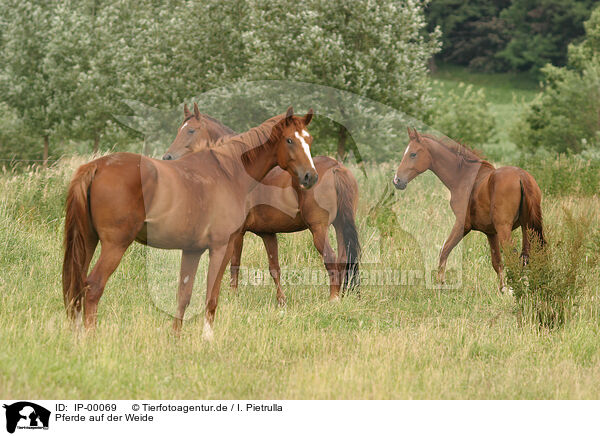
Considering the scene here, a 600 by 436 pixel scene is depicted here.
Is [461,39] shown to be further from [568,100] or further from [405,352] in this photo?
[405,352]

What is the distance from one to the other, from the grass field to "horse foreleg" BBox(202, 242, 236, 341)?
0.14 metres

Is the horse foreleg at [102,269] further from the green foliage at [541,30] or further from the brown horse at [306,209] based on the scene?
the green foliage at [541,30]

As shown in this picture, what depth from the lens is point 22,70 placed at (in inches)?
789

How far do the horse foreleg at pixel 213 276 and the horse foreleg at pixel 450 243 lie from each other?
3522 mm

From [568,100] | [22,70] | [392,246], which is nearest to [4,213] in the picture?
[392,246]

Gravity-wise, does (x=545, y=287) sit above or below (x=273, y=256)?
below

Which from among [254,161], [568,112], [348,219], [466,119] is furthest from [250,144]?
[466,119]

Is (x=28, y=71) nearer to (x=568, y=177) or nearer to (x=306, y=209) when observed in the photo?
(x=306, y=209)

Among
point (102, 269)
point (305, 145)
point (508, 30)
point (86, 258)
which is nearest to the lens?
point (102, 269)

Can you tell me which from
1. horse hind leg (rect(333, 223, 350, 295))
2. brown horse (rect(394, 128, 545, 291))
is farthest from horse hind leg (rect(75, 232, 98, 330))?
brown horse (rect(394, 128, 545, 291))

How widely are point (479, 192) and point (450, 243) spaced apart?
77 centimetres

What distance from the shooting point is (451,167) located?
8.22 meters
